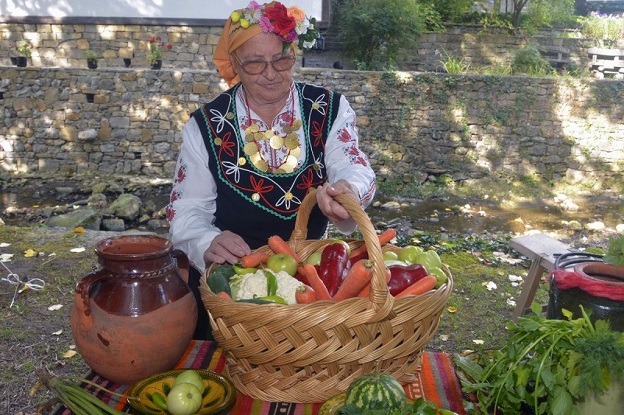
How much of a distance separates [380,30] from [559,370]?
1113 cm

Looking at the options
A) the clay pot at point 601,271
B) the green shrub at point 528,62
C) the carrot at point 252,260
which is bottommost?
the carrot at point 252,260

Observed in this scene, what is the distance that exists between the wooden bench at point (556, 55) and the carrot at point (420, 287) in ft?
41.3

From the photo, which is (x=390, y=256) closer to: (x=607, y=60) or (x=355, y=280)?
(x=355, y=280)

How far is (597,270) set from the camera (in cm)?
159

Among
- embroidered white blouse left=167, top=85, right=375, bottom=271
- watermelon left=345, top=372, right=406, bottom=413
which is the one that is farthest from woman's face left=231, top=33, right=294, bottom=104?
watermelon left=345, top=372, right=406, bottom=413

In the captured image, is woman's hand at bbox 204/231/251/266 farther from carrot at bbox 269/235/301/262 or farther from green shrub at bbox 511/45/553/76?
green shrub at bbox 511/45/553/76

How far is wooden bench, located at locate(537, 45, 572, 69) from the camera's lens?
42.5ft

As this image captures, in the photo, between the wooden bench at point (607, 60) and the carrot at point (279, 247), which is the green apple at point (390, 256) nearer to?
the carrot at point (279, 247)

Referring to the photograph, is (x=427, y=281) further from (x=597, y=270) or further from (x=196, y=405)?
(x=196, y=405)

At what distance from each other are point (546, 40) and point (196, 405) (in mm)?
13736

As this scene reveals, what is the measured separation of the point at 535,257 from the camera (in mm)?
4129

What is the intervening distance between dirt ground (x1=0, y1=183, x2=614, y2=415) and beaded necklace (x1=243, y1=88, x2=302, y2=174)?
1.65m

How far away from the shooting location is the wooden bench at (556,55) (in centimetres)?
1296

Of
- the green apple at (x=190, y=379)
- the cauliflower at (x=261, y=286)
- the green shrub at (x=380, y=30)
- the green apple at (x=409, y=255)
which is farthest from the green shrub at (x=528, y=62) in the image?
the green apple at (x=190, y=379)
